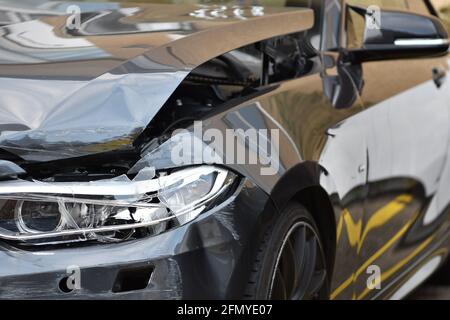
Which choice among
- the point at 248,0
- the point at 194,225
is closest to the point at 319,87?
the point at 248,0

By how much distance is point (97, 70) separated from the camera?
2396mm

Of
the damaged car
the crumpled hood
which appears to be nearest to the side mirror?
the damaged car

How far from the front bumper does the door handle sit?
2.00 metres

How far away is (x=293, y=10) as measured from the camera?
10.5 feet

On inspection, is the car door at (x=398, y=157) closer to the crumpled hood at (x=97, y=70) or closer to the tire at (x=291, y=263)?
the tire at (x=291, y=263)

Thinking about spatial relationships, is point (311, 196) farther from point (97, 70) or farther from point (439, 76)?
point (439, 76)

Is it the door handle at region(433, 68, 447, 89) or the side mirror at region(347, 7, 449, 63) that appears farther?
the door handle at region(433, 68, 447, 89)

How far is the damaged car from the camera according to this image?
85.4 inches

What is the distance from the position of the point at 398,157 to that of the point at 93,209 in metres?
1.63

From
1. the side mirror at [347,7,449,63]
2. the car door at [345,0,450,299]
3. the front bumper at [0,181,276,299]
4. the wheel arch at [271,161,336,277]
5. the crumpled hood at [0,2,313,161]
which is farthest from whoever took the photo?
the side mirror at [347,7,449,63]

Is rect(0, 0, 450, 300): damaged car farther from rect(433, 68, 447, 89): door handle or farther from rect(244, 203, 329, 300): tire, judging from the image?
rect(433, 68, 447, 89): door handle
